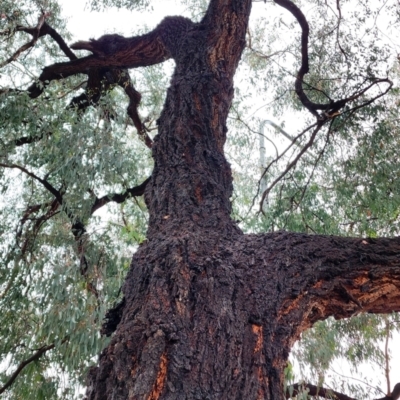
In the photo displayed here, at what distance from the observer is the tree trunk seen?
1.12 m

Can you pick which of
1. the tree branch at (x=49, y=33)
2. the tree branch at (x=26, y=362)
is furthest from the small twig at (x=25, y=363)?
the tree branch at (x=49, y=33)

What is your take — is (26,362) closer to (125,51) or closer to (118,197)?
(118,197)

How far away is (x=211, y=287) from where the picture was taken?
131 cm

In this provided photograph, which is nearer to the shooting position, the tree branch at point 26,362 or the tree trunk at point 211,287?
the tree trunk at point 211,287

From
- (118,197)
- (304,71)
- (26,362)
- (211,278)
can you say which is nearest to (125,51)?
(118,197)

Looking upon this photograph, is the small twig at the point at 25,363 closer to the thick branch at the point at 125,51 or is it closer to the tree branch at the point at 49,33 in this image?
the thick branch at the point at 125,51

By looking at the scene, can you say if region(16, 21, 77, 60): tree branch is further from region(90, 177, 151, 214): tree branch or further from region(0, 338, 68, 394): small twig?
region(0, 338, 68, 394): small twig

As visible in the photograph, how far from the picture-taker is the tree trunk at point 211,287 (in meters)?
1.12

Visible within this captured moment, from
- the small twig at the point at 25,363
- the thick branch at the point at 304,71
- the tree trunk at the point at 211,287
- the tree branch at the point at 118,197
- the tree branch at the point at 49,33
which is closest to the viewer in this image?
the tree trunk at the point at 211,287

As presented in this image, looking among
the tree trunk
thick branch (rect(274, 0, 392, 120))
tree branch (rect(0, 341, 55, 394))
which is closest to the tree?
the tree trunk

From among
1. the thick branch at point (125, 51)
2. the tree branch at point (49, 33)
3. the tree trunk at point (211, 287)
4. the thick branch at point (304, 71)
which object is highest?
the tree branch at point (49, 33)

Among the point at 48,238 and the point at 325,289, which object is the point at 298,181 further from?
the point at 325,289

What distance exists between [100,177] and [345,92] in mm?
1999

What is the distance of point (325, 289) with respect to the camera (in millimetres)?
1450
